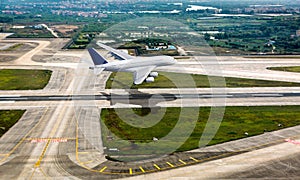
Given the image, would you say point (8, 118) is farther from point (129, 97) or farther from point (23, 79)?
point (23, 79)

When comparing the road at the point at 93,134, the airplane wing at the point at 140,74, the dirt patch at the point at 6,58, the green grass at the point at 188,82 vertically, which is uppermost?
the airplane wing at the point at 140,74

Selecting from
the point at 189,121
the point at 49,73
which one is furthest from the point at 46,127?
the point at 49,73

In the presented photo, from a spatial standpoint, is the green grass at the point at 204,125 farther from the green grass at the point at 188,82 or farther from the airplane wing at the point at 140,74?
the green grass at the point at 188,82

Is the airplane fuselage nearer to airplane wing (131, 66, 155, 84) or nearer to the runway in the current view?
airplane wing (131, 66, 155, 84)

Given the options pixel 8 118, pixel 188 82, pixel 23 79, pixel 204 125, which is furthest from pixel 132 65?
pixel 23 79

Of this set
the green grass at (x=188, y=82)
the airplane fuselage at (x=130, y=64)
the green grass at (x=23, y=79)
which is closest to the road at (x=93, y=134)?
the green grass at (x=23, y=79)

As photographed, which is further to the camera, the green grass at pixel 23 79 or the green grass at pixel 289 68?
the green grass at pixel 289 68

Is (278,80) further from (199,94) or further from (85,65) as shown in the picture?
(85,65)
